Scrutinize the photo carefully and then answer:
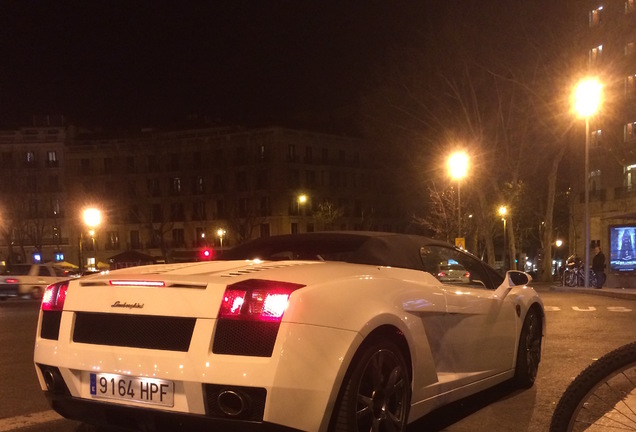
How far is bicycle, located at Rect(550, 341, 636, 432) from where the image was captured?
2.64m

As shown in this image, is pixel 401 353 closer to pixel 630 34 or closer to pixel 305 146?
pixel 630 34

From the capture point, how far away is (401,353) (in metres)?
3.77

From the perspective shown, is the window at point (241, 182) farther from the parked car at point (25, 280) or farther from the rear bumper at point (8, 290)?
the rear bumper at point (8, 290)

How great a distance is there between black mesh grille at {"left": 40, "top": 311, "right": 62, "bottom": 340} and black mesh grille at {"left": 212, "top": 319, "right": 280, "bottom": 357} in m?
1.20

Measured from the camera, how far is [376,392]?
11.6 ft

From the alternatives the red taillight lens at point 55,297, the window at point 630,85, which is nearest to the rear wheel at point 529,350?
the red taillight lens at point 55,297

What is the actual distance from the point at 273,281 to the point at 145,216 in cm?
6333

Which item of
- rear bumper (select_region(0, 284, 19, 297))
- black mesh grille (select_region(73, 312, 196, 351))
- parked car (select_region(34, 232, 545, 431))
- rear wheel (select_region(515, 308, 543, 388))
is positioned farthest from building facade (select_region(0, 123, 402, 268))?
black mesh grille (select_region(73, 312, 196, 351))

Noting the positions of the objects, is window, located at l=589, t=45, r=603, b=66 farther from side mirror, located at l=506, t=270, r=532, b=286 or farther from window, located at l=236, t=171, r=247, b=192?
window, located at l=236, t=171, r=247, b=192

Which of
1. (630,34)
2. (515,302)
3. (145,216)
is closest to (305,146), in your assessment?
(145,216)

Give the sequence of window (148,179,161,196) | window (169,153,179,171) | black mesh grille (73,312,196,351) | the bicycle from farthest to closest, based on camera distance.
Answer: window (148,179,161,196) → window (169,153,179,171) → black mesh grille (73,312,196,351) → the bicycle

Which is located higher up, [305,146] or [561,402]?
[305,146]

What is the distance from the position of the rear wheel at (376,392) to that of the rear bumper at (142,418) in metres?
0.40

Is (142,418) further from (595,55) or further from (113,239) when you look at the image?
(113,239)
